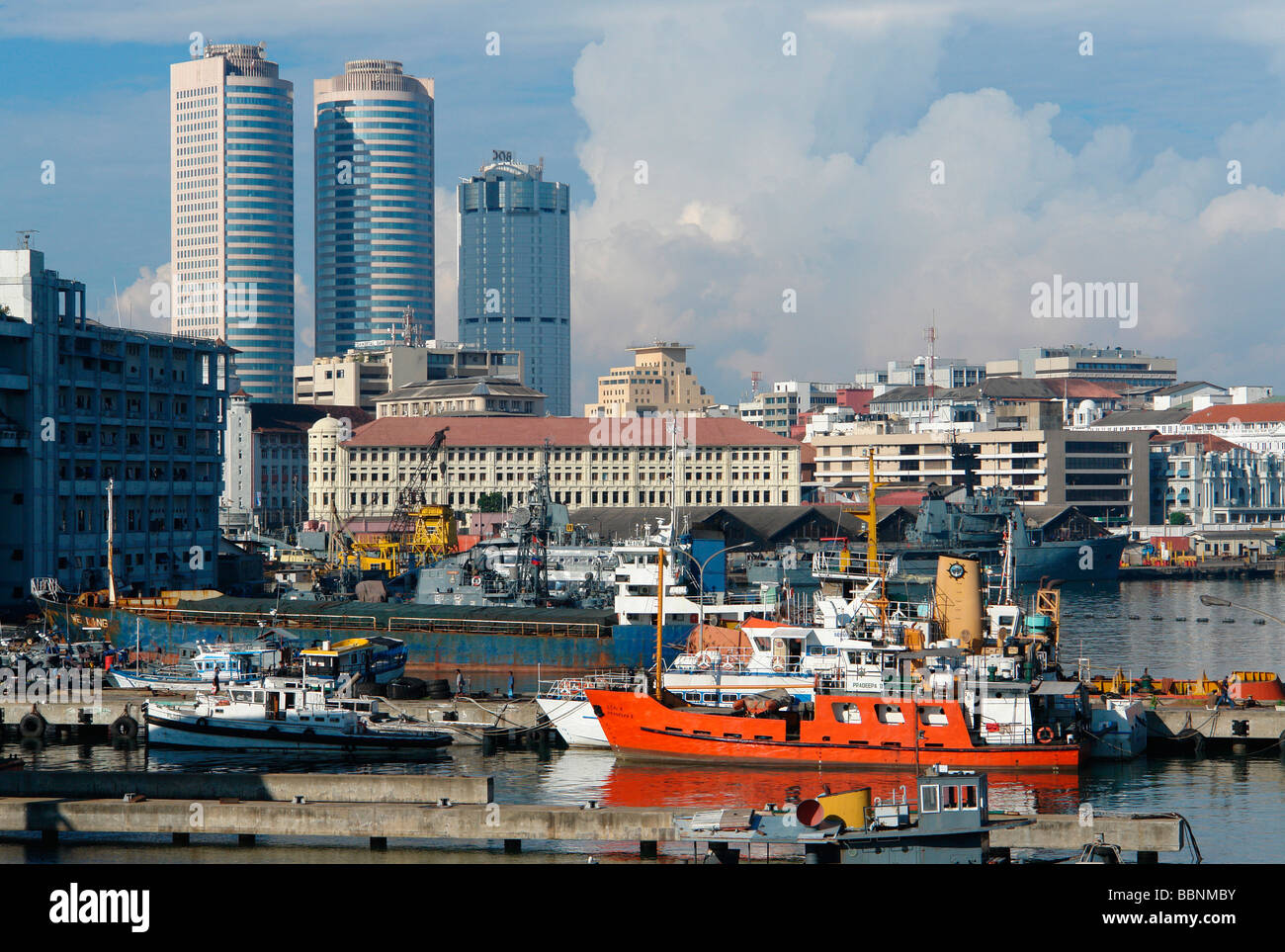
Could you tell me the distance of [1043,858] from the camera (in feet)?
121

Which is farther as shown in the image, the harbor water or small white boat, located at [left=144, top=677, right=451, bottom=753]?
small white boat, located at [left=144, top=677, right=451, bottom=753]

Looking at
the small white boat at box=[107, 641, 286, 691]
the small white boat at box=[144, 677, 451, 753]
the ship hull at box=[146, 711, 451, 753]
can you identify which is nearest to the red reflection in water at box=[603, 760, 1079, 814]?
the ship hull at box=[146, 711, 451, 753]

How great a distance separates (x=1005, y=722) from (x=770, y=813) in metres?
17.2

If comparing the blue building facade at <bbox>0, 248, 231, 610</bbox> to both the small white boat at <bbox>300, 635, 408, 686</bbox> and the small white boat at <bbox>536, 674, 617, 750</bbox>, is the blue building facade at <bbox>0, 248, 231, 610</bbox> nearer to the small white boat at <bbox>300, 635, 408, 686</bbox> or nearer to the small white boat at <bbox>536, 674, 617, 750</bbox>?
the small white boat at <bbox>300, 635, 408, 686</bbox>

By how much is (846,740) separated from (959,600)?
789 centimetres

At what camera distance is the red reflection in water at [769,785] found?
149ft

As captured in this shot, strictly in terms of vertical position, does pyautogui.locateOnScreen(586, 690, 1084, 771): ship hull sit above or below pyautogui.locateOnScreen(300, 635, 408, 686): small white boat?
below

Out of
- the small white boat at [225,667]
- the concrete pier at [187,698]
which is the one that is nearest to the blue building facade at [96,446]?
the small white boat at [225,667]

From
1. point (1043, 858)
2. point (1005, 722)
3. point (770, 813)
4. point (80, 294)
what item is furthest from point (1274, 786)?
point (80, 294)

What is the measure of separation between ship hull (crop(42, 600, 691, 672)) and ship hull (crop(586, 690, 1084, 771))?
53.8ft

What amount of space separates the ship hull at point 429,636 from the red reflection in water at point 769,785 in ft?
58.6

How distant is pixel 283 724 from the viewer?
54.2 m

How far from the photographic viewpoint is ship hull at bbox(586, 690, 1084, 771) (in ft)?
Result: 161

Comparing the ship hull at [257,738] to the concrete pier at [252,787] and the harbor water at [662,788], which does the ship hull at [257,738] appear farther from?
the concrete pier at [252,787]
